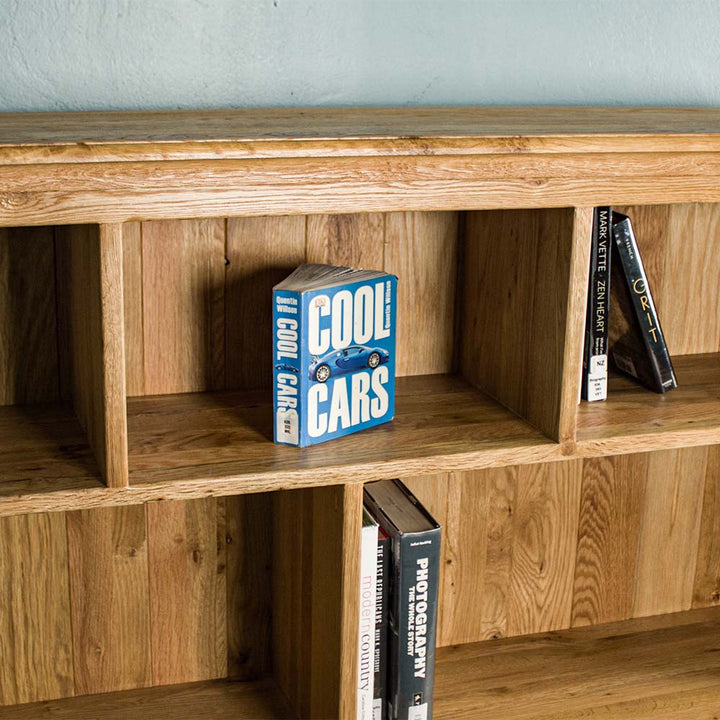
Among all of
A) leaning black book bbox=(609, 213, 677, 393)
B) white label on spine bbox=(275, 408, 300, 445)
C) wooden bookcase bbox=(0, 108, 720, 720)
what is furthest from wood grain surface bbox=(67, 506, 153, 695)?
leaning black book bbox=(609, 213, 677, 393)

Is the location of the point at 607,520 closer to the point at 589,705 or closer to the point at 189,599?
the point at 589,705

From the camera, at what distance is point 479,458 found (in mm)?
1316

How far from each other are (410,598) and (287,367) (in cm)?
36

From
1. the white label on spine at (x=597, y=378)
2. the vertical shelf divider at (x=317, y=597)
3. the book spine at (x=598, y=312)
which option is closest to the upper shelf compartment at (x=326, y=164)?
the book spine at (x=598, y=312)

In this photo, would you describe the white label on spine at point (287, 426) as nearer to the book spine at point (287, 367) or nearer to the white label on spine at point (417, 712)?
the book spine at point (287, 367)

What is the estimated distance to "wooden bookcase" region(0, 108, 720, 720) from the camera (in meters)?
1.15

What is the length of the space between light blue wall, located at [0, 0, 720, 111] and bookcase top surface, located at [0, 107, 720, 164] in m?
0.05

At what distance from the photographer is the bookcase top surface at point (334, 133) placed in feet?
3.49

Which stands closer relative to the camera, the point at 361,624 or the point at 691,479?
the point at 361,624

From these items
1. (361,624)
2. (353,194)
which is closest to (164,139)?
(353,194)

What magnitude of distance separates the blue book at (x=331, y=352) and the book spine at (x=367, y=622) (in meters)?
0.14

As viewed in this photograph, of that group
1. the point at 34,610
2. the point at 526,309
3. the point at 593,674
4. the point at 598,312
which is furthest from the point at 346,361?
the point at 593,674

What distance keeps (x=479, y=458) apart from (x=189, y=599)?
542 millimetres

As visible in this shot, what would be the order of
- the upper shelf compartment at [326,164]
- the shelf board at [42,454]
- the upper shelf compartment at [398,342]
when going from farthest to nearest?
the upper shelf compartment at [398,342] → the shelf board at [42,454] → the upper shelf compartment at [326,164]
